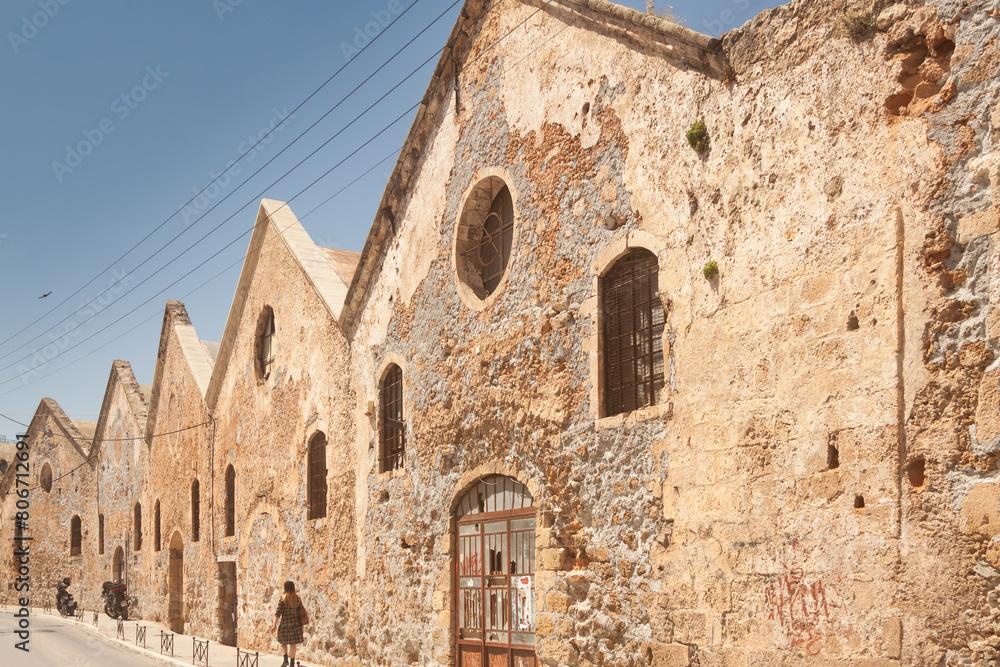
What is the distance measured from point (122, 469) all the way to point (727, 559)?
78.8ft

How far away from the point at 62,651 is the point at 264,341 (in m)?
7.18

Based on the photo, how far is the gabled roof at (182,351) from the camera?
71.9ft

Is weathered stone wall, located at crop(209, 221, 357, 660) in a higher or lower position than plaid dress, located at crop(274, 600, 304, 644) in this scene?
higher

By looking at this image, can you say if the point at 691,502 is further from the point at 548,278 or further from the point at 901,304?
the point at 548,278

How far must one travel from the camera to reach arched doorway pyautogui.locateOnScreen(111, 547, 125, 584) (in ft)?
88.7

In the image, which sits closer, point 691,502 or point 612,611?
point 691,502

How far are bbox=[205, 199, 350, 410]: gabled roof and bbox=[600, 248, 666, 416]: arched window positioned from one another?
20.9 feet

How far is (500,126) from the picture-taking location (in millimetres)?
10602

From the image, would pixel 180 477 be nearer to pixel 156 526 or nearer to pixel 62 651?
pixel 156 526

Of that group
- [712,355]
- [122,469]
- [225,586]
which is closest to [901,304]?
[712,355]

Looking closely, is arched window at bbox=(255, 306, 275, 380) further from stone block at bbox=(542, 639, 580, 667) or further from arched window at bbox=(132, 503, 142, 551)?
arched window at bbox=(132, 503, 142, 551)

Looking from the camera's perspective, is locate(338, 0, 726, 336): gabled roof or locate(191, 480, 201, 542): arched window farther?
locate(191, 480, 201, 542): arched window

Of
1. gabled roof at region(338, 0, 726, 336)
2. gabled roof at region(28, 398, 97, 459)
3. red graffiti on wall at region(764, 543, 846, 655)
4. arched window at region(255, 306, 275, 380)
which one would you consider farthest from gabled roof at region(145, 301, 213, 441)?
red graffiti on wall at region(764, 543, 846, 655)

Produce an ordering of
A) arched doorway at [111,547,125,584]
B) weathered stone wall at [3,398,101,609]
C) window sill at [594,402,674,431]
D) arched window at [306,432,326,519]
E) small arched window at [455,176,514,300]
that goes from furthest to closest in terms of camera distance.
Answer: weathered stone wall at [3,398,101,609]
arched doorway at [111,547,125,584]
arched window at [306,432,326,519]
small arched window at [455,176,514,300]
window sill at [594,402,674,431]
